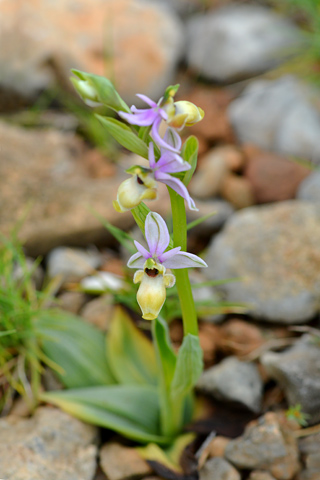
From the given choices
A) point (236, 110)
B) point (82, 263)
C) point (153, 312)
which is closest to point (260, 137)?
point (236, 110)

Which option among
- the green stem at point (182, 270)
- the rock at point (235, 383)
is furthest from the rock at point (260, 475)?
the green stem at point (182, 270)

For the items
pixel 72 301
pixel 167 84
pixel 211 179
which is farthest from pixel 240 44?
pixel 72 301

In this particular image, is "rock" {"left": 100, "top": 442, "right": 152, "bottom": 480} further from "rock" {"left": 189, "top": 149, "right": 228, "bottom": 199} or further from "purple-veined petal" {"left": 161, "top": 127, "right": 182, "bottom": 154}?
"rock" {"left": 189, "top": 149, "right": 228, "bottom": 199}

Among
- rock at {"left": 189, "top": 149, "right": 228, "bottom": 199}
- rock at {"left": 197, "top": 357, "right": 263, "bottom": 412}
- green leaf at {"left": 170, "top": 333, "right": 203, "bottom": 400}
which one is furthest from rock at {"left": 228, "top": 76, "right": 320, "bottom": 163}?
green leaf at {"left": 170, "top": 333, "right": 203, "bottom": 400}

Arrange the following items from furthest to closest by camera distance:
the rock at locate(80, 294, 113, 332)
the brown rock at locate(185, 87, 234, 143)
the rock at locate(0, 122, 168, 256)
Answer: the brown rock at locate(185, 87, 234, 143) < the rock at locate(0, 122, 168, 256) < the rock at locate(80, 294, 113, 332)

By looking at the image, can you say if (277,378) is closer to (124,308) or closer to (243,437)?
(243,437)

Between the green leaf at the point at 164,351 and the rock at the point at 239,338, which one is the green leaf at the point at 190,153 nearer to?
the green leaf at the point at 164,351
